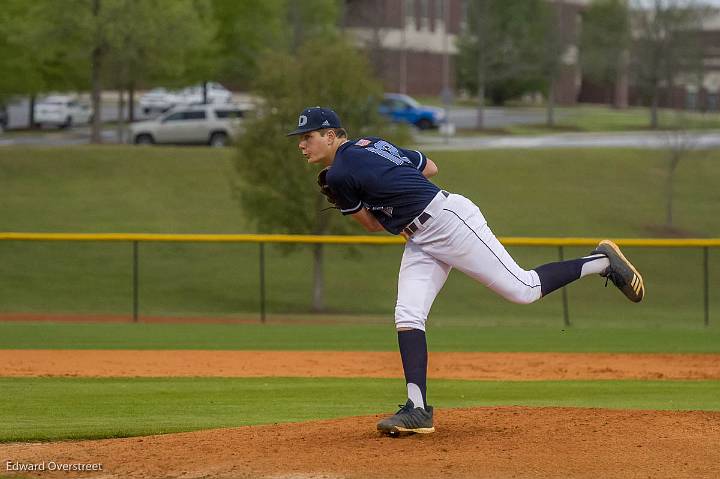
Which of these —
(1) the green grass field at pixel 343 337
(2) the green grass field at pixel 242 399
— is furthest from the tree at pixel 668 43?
(2) the green grass field at pixel 242 399

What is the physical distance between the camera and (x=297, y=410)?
30.3 feet

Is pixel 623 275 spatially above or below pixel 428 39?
below

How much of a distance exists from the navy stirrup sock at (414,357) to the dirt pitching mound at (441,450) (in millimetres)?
306

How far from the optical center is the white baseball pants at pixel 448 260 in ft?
22.4

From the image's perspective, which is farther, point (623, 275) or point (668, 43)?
point (668, 43)

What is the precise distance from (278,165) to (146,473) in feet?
59.3

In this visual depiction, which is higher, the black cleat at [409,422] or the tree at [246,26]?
the tree at [246,26]

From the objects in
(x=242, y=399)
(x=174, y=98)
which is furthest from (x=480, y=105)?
(x=242, y=399)

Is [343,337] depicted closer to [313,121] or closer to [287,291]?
[287,291]

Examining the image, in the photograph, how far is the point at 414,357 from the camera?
688 cm

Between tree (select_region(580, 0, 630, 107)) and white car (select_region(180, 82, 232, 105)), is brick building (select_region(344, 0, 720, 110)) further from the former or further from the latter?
white car (select_region(180, 82, 232, 105))

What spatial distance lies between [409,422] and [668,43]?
51.7 m

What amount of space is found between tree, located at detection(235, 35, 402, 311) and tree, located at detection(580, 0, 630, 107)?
38325 millimetres

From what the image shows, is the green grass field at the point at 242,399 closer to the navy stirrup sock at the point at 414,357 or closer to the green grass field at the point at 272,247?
the navy stirrup sock at the point at 414,357
